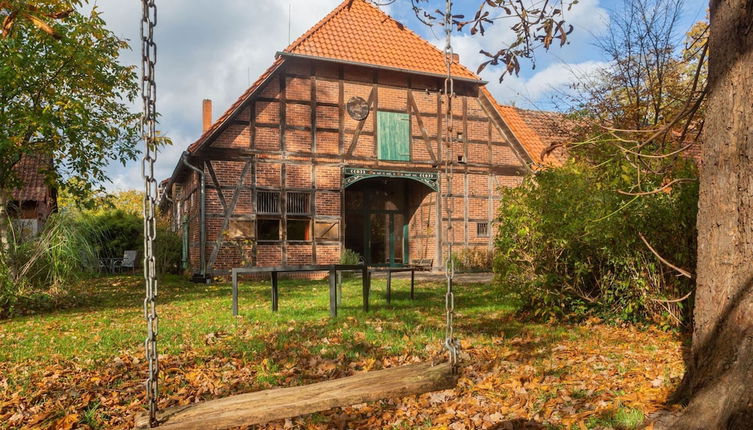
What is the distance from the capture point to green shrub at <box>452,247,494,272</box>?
1795 centimetres

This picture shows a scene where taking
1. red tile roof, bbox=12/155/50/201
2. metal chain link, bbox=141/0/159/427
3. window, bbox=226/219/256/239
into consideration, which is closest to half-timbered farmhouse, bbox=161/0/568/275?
window, bbox=226/219/256/239

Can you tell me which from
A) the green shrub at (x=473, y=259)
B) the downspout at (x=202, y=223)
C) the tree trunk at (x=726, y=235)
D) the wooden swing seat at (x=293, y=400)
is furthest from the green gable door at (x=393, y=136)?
the wooden swing seat at (x=293, y=400)

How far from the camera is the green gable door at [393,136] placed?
1722 cm

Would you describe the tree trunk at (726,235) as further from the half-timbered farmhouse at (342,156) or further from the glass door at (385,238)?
the glass door at (385,238)

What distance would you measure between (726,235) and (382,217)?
16778 mm

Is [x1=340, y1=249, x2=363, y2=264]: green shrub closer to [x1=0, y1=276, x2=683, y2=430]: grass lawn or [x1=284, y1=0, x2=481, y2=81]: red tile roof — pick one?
[x1=284, y1=0, x2=481, y2=81]: red tile roof

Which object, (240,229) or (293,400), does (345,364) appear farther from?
(240,229)

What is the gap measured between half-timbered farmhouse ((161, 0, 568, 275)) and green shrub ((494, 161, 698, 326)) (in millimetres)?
9652

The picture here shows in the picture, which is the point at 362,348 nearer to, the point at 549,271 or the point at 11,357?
the point at 549,271

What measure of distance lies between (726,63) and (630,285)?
11.4 ft

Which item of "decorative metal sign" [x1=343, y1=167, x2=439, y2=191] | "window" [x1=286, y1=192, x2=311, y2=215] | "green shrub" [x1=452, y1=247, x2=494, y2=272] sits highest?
"decorative metal sign" [x1=343, y1=167, x2=439, y2=191]

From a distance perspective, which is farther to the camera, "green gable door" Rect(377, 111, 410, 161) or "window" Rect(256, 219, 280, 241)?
"green gable door" Rect(377, 111, 410, 161)

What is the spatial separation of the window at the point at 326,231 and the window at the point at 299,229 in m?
0.25

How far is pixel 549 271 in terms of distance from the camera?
6852mm
